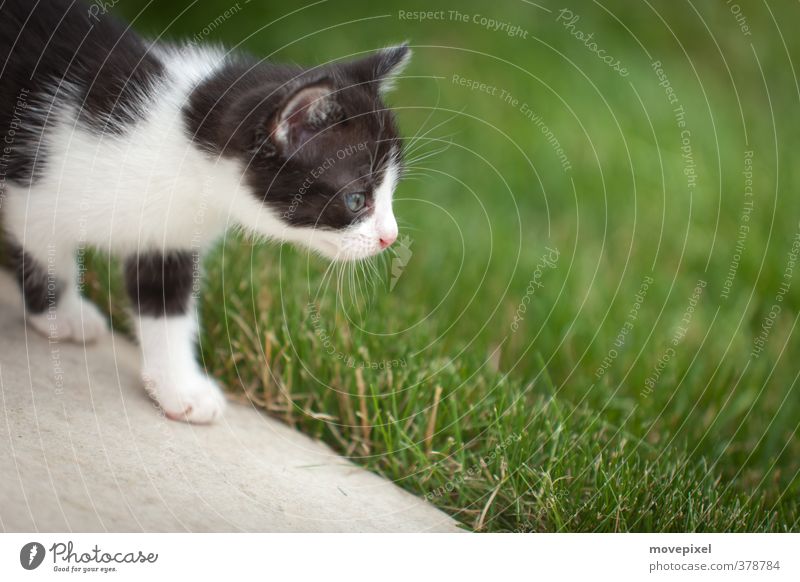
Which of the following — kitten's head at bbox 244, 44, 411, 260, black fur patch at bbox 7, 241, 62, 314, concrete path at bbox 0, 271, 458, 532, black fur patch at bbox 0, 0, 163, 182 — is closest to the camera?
concrete path at bbox 0, 271, 458, 532

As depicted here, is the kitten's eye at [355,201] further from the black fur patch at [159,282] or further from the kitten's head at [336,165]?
the black fur patch at [159,282]

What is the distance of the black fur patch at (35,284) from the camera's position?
1.85 meters

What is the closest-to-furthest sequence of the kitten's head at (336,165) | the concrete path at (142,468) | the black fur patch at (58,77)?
the concrete path at (142,468)
the kitten's head at (336,165)
the black fur patch at (58,77)

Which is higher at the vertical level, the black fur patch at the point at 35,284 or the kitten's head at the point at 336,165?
the kitten's head at the point at 336,165

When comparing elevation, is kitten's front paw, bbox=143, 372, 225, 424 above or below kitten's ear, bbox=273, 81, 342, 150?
below

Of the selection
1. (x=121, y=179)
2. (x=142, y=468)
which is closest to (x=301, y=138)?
(x=121, y=179)

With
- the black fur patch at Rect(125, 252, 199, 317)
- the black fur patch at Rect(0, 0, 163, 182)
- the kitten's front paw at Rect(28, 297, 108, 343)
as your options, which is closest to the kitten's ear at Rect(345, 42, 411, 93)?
the black fur patch at Rect(0, 0, 163, 182)

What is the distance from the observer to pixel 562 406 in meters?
1.92

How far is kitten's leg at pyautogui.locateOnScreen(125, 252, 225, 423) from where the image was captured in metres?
1.79

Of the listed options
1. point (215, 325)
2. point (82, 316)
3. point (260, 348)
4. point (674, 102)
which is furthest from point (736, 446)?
point (674, 102)

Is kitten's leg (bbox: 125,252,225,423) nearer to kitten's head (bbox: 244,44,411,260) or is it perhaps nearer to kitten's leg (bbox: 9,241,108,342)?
kitten's leg (bbox: 9,241,108,342)
